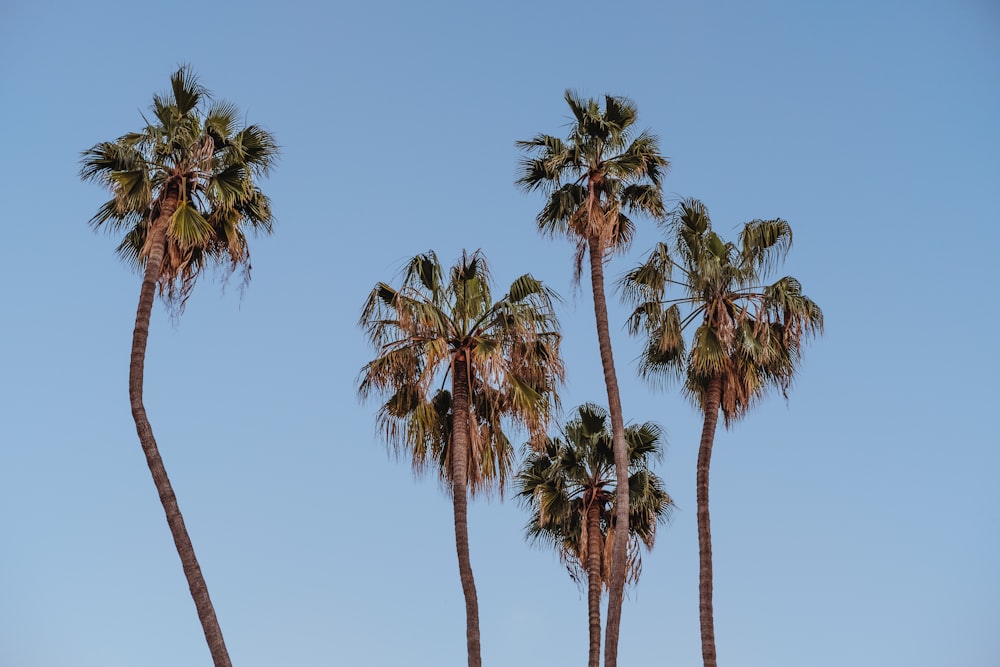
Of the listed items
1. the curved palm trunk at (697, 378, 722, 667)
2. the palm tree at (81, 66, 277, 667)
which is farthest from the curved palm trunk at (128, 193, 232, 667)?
the curved palm trunk at (697, 378, 722, 667)

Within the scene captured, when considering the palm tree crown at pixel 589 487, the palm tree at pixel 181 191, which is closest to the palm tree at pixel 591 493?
the palm tree crown at pixel 589 487

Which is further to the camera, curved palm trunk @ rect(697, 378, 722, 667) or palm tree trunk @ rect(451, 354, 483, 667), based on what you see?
curved palm trunk @ rect(697, 378, 722, 667)

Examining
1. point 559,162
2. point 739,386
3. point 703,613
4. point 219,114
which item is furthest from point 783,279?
point 219,114

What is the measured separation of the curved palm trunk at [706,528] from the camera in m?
25.3

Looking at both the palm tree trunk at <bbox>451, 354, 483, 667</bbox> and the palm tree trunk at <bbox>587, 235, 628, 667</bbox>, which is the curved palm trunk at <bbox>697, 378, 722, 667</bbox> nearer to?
the palm tree trunk at <bbox>587, 235, 628, 667</bbox>

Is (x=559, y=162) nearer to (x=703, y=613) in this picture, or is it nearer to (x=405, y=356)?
(x=405, y=356)

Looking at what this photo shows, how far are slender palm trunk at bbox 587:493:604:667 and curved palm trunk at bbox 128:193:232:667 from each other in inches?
428

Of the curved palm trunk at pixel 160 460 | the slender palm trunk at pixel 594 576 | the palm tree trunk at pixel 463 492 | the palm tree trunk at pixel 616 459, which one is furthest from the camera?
the slender palm trunk at pixel 594 576

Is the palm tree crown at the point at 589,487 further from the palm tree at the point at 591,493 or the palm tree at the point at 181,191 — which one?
the palm tree at the point at 181,191

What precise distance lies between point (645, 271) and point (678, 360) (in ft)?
7.47

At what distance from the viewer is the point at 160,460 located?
22.5m

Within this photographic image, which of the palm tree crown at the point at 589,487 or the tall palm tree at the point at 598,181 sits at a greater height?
the tall palm tree at the point at 598,181

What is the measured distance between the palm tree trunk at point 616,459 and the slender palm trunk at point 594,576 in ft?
10.1

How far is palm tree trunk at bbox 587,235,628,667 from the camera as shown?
81.8ft
